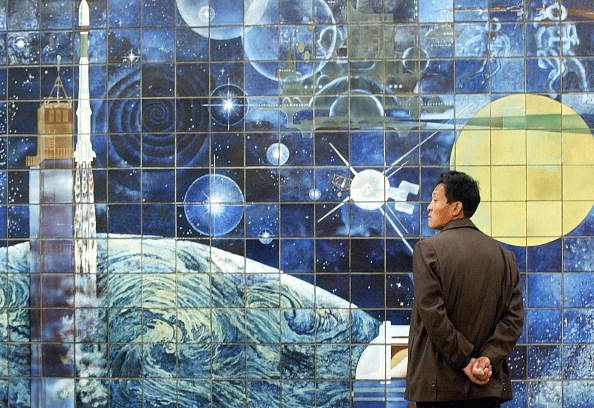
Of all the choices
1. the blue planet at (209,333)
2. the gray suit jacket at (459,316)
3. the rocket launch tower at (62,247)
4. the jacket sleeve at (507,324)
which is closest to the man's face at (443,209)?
the gray suit jacket at (459,316)

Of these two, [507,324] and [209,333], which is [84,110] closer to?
[209,333]

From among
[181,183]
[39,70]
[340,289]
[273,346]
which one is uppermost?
[39,70]

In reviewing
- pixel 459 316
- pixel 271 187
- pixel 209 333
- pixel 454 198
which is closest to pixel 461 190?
pixel 454 198

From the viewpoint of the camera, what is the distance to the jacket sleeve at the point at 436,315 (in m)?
4.56

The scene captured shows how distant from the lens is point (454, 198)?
15.8ft

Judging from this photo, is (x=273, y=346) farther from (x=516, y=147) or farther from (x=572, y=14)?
(x=572, y=14)

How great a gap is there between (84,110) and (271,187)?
141cm

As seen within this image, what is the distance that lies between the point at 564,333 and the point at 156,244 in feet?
9.24


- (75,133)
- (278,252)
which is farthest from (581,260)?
(75,133)

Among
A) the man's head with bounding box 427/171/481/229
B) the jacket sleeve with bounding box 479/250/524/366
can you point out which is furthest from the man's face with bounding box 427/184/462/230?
the jacket sleeve with bounding box 479/250/524/366

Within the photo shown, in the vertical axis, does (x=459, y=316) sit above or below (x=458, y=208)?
below

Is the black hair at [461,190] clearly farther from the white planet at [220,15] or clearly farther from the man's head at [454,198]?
the white planet at [220,15]

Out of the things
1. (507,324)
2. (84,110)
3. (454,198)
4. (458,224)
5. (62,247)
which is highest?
(84,110)

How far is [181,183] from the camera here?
6480mm
